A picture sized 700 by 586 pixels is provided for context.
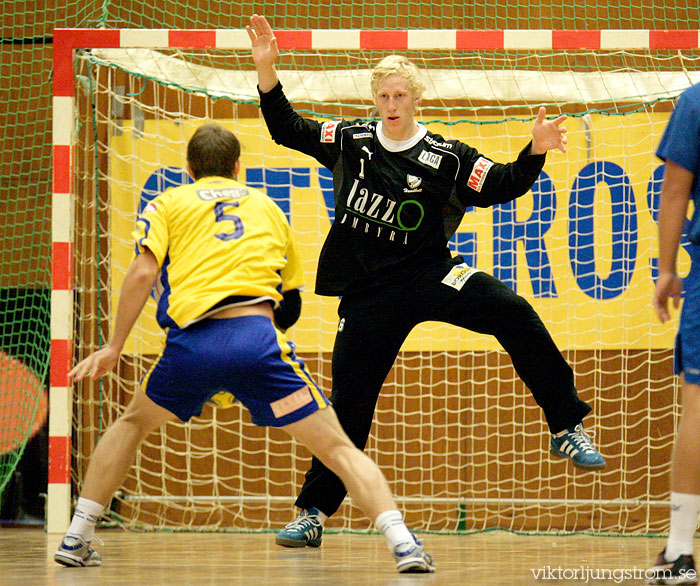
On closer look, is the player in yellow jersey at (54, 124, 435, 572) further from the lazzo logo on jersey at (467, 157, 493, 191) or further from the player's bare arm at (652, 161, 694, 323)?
the player's bare arm at (652, 161, 694, 323)

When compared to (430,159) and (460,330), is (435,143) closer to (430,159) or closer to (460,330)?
(430,159)

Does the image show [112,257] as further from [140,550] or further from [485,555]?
[485,555]

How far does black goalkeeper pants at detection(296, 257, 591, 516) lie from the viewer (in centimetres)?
399

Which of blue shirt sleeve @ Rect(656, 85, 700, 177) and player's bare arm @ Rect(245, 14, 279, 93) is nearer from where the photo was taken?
blue shirt sleeve @ Rect(656, 85, 700, 177)

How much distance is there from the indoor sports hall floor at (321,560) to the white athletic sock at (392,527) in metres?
0.13

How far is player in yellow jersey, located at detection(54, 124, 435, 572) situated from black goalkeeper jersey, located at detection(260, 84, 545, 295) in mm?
686

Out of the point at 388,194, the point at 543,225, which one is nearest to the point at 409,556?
the point at 388,194

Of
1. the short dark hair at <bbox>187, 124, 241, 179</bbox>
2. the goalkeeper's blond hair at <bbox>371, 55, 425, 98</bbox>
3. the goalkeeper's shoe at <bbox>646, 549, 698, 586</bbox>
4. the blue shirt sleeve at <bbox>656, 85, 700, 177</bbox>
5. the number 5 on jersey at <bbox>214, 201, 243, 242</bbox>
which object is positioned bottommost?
the goalkeeper's shoe at <bbox>646, 549, 698, 586</bbox>

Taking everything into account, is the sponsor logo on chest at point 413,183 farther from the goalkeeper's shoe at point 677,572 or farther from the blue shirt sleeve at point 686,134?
the goalkeeper's shoe at point 677,572

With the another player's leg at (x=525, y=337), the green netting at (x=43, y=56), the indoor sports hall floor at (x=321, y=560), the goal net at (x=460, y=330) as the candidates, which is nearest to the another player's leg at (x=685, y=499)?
the indoor sports hall floor at (x=321, y=560)

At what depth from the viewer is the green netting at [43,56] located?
595cm

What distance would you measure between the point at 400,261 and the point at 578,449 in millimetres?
1068

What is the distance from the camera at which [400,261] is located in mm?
4062

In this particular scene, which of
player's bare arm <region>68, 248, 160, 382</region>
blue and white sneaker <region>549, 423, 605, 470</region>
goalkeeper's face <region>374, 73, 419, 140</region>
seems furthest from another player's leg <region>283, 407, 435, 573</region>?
goalkeeper's face <region>374, 73, 419, 140</region>
